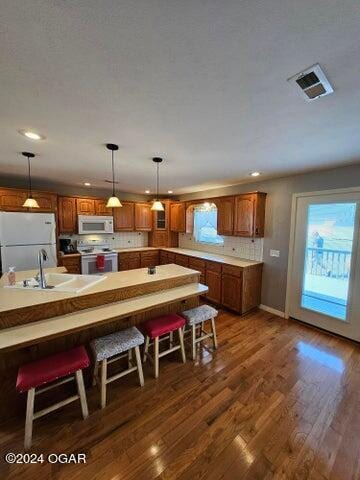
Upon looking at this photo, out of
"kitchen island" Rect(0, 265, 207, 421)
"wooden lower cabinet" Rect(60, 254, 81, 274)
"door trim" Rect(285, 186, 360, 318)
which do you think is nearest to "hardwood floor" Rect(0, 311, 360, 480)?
"kitchen island" Rect(0, 265, 207, 421)

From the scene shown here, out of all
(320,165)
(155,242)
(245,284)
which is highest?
(320,165)

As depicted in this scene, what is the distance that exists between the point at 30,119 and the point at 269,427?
3175mm

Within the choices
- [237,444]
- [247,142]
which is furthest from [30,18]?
[237,444]

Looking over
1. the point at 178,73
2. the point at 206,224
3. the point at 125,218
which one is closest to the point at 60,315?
the point at 178,73

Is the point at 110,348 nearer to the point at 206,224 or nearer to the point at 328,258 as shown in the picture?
the point at 328,258

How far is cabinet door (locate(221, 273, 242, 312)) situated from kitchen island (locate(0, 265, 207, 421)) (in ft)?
4.55

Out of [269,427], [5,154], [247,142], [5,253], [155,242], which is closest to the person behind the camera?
[269,427]

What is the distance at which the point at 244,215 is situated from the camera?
3811 millimetres

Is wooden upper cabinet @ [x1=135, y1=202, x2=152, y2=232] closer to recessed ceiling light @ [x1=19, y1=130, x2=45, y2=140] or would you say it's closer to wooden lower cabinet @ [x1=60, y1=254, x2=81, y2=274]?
wooden lower cabinet @ [x1=60, y1=254, x2=81, y2=274]

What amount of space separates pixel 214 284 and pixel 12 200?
402 centimetres

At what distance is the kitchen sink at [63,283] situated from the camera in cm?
201

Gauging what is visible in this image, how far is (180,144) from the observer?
7.11 ft

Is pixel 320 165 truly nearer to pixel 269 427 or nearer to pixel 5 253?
pixel 269 427

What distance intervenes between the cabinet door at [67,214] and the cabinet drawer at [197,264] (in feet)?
8.99
